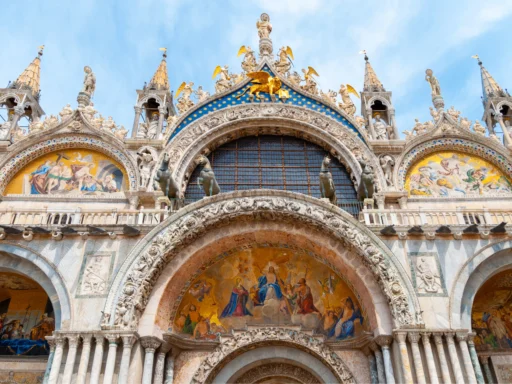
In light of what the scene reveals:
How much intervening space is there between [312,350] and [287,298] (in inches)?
60.3

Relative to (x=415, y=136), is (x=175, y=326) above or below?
below

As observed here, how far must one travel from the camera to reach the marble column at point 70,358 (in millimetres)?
9375

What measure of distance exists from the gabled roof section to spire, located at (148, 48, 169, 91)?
2.19 m

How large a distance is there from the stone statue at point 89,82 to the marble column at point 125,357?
423 inches

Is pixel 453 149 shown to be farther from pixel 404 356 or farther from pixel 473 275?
pixel 404 356

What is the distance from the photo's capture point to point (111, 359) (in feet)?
31.5

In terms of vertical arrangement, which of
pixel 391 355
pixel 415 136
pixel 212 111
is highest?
pixel 212 111

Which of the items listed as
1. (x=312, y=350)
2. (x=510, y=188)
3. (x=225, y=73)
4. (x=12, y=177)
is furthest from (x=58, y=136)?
(x=510, y=188)

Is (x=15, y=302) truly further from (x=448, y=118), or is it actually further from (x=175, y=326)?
(x=448, y=118)

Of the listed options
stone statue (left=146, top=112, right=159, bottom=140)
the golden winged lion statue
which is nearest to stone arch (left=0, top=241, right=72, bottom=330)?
stone statue (left=146, top=112, right=159, bottom=140)

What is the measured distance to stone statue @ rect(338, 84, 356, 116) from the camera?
54.1ft

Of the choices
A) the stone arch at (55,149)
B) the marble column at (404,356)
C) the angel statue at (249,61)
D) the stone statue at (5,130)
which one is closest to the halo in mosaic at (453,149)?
the marble column at (404,356)

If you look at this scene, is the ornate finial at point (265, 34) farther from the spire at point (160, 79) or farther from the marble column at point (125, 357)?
the marble column at point (125, 357)

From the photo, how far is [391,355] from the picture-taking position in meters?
10.0
